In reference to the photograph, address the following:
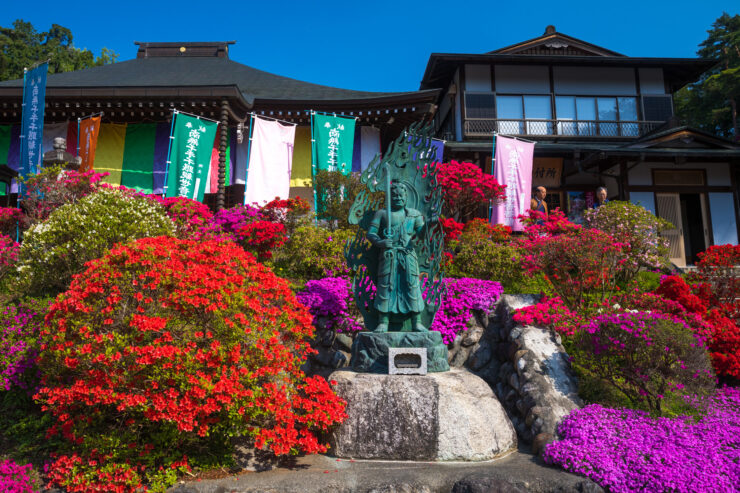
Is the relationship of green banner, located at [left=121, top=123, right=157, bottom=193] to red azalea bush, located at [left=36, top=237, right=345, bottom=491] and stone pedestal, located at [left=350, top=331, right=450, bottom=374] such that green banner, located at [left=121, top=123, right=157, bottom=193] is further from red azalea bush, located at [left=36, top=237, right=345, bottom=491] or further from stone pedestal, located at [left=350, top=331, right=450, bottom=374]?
stone pedestal, located at [left=350, top=331, right=450, bottom=374]

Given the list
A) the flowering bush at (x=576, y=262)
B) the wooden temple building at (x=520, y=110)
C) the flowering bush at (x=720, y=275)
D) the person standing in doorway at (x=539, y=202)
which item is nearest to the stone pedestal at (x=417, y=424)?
the flowering bush at (x=576, y=262)

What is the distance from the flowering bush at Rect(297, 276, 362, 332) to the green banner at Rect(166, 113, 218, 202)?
6346 millimetres

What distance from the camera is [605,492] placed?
396 centimetres

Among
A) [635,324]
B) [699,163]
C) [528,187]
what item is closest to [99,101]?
→ [528,187]

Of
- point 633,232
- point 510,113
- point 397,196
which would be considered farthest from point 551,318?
point 510,113

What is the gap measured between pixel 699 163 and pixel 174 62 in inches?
756

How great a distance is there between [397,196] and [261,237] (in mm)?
3849

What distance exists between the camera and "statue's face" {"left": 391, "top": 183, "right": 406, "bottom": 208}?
19.4ft

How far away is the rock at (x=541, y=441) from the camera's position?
185 inches

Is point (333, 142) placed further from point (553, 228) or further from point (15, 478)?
point (15, 478)

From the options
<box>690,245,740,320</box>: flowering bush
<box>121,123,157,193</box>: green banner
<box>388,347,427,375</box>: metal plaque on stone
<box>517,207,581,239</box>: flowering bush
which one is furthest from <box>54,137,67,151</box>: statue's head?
<box>690,245,740,320</box>: flowering bush

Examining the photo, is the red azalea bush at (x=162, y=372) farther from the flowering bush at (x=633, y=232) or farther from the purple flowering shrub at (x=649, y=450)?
the flowering bush at (x=633, y=232)

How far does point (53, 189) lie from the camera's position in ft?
30.1

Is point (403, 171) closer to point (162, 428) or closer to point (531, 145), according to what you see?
point (162, 428)
